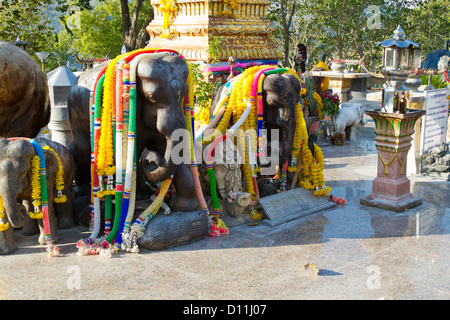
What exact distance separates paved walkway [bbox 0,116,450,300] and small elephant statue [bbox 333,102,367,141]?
15.4 ft

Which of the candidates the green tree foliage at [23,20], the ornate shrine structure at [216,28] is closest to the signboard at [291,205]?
the ornate shrine structure at [216,28]

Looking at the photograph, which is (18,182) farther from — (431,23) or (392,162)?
(431,23)

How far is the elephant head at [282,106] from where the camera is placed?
20.0 feet

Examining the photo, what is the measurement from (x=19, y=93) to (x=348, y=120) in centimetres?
712

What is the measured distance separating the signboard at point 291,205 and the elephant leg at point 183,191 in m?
0.95

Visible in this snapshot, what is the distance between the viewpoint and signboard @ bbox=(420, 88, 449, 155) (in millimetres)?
8000

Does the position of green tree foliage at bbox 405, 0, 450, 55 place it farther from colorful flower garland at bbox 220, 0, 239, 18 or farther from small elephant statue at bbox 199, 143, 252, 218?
small elephant statue at bbox 199, 143, 252, 218

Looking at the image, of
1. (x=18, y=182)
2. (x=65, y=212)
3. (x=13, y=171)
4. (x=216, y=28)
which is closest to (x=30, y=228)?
(x=65, y=212)

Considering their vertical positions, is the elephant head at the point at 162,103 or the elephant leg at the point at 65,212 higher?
the elephant head at the point at 162,103

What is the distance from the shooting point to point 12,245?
4.92m

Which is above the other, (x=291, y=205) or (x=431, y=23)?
(x=431, y=23)

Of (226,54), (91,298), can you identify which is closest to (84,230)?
(91,298)

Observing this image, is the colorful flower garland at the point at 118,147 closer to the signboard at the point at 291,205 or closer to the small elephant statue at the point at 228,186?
the small elephant statue at the point at 228,186

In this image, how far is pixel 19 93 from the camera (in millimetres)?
5559
